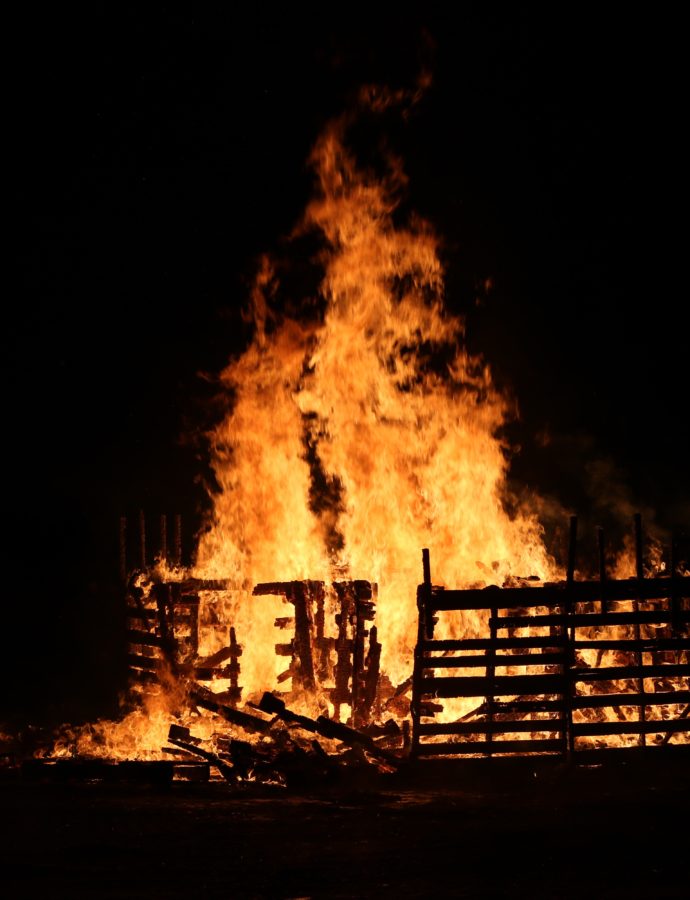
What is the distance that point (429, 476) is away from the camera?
59.6 ft

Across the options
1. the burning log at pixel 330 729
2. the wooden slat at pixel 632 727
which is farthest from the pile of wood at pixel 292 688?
the wooden slat at pixel 632 727

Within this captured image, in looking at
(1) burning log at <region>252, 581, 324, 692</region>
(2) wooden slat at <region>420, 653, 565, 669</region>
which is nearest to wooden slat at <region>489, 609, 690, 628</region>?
(2) wooden slat at <region>420, 653, 565, 669</region>

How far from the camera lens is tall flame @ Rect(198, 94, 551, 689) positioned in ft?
58.2

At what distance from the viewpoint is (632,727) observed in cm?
1255

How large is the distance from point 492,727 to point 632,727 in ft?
5.79

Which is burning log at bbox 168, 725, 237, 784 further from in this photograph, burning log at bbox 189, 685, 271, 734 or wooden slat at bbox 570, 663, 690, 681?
wooden slat at bbox 570, 663, 690, 681

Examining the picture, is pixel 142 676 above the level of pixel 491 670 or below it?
below

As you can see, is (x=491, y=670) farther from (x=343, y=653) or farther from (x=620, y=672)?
(x=343, y=653)

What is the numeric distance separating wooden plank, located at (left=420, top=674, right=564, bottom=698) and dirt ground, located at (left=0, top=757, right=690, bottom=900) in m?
0.91

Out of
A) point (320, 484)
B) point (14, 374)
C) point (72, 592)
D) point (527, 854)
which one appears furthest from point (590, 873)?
point (14, 374)

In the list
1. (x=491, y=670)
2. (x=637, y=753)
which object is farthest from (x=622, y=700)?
(x=491, y=670)

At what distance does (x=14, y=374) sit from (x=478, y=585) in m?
21.2

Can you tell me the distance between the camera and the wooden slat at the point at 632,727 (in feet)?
40.8

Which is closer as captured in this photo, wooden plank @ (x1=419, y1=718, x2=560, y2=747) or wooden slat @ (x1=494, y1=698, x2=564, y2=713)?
wooden plank @ (x1=419, y1=718, x2=560, y2=747)
